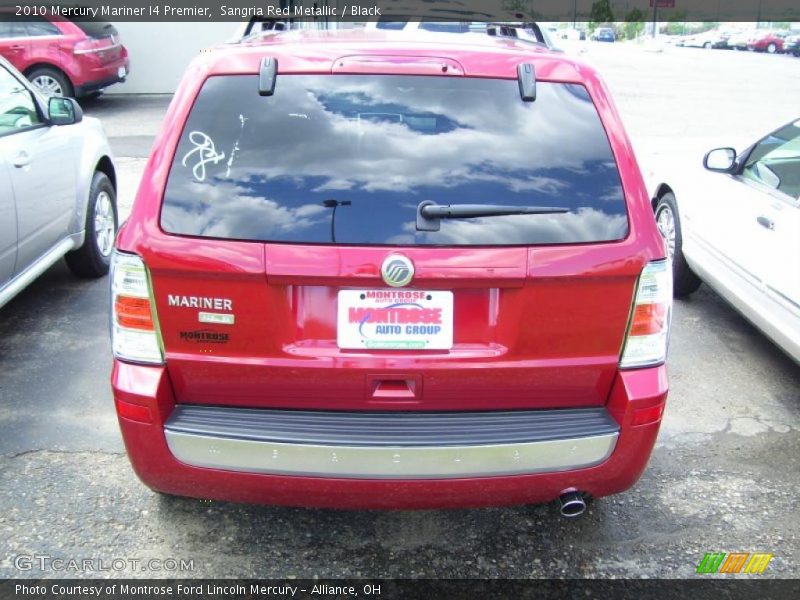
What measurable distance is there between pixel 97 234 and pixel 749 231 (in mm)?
4563

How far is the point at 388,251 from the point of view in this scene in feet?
7.64

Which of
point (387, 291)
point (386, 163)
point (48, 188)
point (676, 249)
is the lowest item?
point (676, 249)

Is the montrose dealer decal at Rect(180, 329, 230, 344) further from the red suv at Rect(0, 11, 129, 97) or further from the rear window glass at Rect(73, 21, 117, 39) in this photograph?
the rear window glass at Rect(73, 21, 117, 39)

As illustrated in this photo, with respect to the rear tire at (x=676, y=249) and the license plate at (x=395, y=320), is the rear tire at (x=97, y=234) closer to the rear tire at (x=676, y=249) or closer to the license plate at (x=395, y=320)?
the license plate at (x=395, y=320)

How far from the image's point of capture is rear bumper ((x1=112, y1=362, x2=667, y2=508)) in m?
2.39

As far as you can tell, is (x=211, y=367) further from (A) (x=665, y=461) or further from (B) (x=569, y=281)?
(A) (x=665, y=461)

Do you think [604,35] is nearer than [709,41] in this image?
No

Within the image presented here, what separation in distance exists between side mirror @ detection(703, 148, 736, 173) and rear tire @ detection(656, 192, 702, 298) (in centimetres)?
55

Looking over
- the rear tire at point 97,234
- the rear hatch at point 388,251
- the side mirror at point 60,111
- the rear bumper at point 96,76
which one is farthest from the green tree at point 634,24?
the rear hatch at point 388,251

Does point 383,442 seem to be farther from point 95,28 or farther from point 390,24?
point 95,28

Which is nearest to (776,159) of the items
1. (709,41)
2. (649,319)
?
Result: (649,319)

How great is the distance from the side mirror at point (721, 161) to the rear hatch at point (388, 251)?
2916 millimetres

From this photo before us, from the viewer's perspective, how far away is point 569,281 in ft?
7.86

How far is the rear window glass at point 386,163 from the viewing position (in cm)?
237
